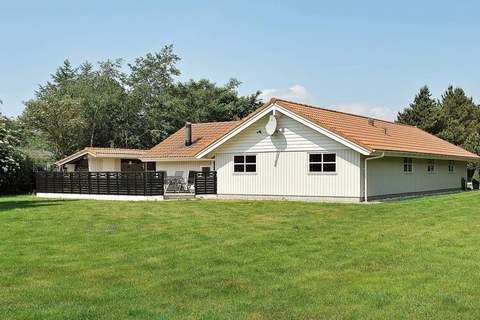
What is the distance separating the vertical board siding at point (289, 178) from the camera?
22.7m

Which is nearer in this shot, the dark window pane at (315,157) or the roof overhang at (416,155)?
the roof overhang at (416,155)

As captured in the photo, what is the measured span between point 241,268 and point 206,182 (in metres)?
18.9

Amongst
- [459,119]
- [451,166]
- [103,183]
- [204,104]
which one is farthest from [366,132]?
[459,119]

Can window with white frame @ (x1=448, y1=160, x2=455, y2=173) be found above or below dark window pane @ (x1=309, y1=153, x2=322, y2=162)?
below

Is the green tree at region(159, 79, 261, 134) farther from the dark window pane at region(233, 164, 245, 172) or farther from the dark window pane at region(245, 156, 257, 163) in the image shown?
the dark window pane at region(245, 156, 257, 163)

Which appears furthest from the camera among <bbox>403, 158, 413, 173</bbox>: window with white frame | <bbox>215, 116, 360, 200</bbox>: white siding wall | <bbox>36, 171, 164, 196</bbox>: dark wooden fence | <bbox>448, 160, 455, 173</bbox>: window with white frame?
<bbox>448, 160, 455, 173</bbox>: window with white frame

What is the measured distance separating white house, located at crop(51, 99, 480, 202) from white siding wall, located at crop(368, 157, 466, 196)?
1.7 inches

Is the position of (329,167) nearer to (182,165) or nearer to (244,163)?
(244,163)

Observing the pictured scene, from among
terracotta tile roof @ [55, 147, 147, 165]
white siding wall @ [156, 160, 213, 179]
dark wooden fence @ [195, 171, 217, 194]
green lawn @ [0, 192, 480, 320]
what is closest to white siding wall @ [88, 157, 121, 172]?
terracotta tile roof @ [55, 147, 147, 165]

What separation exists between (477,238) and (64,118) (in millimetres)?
42744

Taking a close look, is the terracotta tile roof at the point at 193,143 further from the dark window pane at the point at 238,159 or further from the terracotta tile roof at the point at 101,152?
the terracotta tile roof at the point at 101,152

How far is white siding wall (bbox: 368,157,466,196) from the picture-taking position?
77.3 ft

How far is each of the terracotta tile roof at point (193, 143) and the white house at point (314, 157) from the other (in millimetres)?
2417

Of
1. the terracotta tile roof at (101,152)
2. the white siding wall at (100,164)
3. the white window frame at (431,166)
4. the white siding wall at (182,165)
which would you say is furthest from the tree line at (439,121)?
the white siding wall at (100,164)
